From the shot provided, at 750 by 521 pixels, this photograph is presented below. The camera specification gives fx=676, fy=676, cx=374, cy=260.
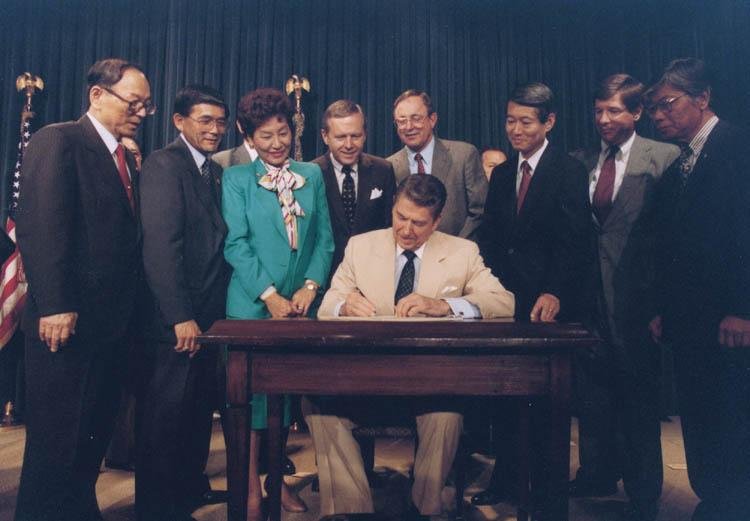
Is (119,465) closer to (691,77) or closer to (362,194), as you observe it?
(362,194)

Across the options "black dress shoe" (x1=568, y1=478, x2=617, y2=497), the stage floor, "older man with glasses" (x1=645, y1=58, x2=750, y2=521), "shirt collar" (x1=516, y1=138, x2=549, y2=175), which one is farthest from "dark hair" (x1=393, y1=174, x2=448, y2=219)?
"black dress shoe" (x1=568, y1=478, x2=617, y2=497)

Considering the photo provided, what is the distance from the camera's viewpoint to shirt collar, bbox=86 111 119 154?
2.59m

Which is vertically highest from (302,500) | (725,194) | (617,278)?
(725,194)

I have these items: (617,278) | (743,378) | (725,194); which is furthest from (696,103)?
(743,378)

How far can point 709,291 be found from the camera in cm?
265

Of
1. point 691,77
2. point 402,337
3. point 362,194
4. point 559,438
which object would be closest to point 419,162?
point 362,194

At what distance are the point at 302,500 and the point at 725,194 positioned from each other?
2.17 metres

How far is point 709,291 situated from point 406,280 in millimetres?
1195

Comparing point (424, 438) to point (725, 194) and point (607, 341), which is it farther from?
point (725, 194)

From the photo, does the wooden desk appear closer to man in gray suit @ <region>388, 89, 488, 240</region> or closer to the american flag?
man in gray suit @ <region>388, 89, 488, 240</region>

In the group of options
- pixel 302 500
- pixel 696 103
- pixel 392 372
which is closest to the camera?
pixel 392 372

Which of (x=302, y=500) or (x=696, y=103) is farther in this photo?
(x=302, y=500)

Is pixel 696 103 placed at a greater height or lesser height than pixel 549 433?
greater

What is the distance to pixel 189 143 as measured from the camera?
2.91 m
